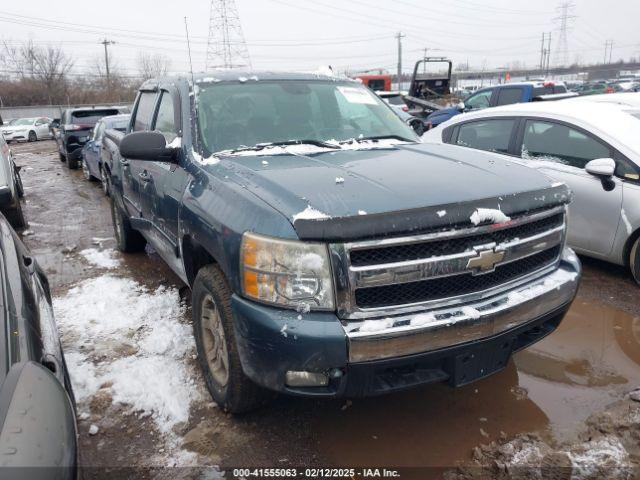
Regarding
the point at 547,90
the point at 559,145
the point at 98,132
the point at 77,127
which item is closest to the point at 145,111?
the point at 559,145

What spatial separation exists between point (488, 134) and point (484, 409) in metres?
3.73

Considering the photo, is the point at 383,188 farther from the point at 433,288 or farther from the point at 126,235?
the point at 126,235

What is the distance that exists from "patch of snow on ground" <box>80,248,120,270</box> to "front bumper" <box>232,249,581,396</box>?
389 centimetres

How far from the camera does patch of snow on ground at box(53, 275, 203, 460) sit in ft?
10.1

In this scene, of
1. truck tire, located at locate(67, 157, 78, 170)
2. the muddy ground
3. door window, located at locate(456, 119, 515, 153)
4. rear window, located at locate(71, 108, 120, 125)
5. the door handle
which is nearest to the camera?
the muddy ground

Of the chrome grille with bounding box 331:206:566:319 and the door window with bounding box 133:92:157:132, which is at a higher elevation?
the door window with bounding box 133:92:157:132

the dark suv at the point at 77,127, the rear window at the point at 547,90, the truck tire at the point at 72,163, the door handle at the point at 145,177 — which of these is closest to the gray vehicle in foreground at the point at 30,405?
the door handle at the point at 145,177

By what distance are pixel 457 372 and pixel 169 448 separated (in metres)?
1.56

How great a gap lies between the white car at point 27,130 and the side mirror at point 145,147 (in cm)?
2716

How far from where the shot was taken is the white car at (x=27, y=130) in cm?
2627

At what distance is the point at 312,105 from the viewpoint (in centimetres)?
377

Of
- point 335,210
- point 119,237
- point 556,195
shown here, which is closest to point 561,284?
point 556,195

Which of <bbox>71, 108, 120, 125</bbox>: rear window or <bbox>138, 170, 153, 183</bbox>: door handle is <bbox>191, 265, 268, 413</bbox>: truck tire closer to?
<bbox>138, 170, 153, 183</bbox>: door handle

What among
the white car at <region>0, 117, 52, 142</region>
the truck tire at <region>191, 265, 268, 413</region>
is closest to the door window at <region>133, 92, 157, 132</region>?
the truck tire at <region>191, 265, 268, 413</region>
